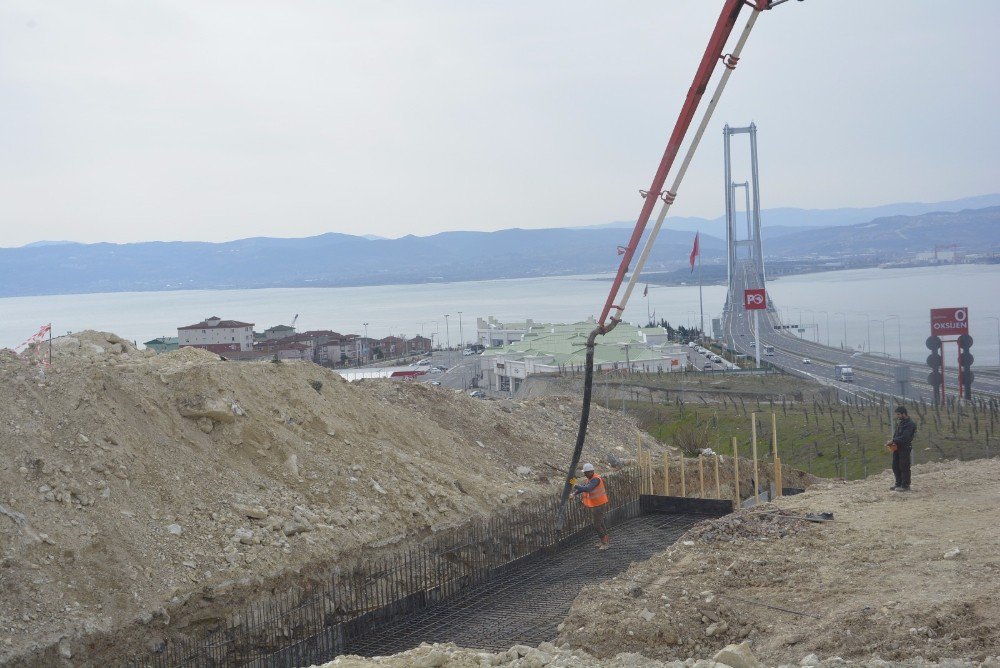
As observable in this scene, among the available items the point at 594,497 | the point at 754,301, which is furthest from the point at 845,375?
the point at 594,497

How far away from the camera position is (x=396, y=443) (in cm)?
1611

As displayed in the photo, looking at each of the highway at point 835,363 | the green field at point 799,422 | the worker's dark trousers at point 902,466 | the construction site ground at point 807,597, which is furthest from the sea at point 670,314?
the construction site ground at point 807,597

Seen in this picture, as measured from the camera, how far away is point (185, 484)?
39.3 feet

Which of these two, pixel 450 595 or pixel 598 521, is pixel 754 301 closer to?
pixel 598 521

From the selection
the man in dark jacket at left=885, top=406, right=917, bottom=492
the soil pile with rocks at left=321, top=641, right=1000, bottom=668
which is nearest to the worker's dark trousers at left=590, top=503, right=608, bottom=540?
the man in dark jacket at left=885, top=406, right=917, bottom=492

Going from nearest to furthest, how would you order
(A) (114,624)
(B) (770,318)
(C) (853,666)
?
1. (C) (853,666)
2. (A) (114,624)
3. (B) (770,318)

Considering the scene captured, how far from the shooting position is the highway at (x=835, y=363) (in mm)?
38438

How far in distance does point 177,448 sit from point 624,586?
6686 millimetres

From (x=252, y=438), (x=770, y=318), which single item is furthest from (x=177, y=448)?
(x=770, y=318)

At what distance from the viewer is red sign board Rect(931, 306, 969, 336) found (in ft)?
103

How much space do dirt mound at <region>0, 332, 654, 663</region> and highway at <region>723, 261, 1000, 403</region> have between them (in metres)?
10.3

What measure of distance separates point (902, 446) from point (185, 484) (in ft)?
29.2

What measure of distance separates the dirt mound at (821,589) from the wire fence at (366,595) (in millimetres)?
2398

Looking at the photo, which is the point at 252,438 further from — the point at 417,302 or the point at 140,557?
the point at 417,302
